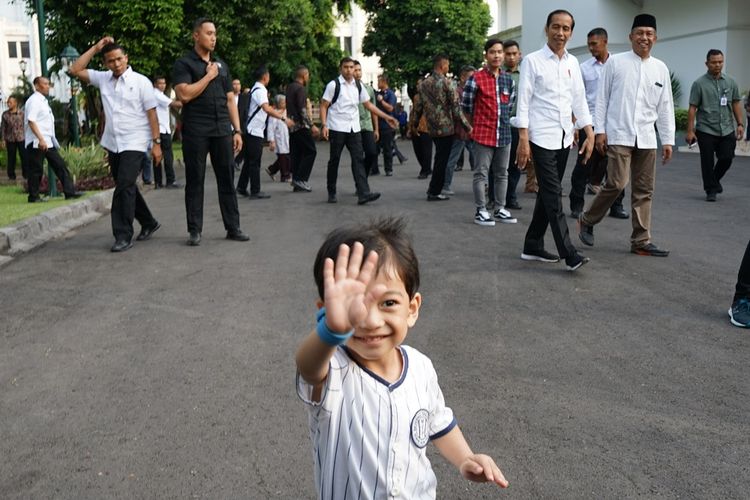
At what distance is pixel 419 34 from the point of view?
170ft

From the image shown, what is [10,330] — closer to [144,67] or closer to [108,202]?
[108,202]

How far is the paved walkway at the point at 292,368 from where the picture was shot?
360cm

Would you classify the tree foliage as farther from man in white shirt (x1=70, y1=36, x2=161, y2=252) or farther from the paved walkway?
the paved walkway

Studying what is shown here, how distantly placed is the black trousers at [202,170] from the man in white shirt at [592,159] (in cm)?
390

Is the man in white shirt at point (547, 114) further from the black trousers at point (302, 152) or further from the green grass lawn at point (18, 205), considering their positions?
the black trousers at point (302, 152)

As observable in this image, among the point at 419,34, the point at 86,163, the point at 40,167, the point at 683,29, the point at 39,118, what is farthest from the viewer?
the point at 419,34

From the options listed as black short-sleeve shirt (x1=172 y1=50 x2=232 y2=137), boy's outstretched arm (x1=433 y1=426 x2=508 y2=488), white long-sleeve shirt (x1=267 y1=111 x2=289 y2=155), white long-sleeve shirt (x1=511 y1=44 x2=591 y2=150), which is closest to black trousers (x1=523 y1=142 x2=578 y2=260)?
white long-sleeve shirt (x1=511 y1=44 x2=591 y2=150)

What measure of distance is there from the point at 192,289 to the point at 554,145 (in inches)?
130

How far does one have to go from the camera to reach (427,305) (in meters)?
6.46

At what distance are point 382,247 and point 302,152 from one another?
42.1 ft

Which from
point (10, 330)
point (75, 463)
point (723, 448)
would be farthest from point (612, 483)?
point (10, 330)

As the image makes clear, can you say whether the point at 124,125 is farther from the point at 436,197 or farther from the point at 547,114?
the point at 436,197

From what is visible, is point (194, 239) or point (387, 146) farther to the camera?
point (387, 146)

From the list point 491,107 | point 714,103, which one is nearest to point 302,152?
point 491,107
